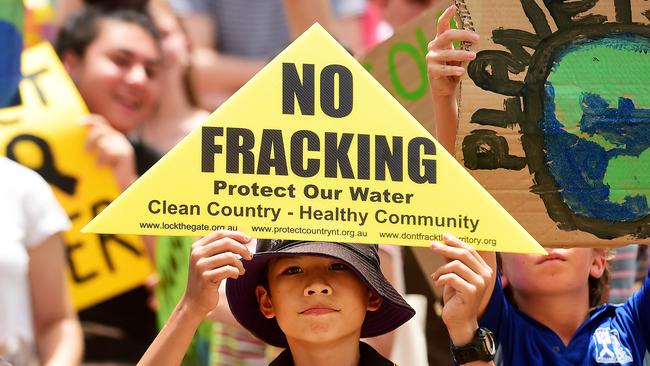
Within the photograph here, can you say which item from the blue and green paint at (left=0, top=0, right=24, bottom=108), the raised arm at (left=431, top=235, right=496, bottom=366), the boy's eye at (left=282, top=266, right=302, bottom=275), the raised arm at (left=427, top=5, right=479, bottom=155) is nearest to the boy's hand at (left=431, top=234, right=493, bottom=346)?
the raised arm at (left=431, top=235, right=496, bottom=366)

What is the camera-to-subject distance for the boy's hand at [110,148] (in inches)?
219

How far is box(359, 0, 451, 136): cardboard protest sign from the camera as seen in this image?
4711mm

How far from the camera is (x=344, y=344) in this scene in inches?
140

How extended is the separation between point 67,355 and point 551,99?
5.75 ft

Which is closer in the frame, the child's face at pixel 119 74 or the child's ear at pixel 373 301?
the child's ear at pixel 373 301

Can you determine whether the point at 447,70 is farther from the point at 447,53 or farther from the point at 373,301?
the point at 373,301

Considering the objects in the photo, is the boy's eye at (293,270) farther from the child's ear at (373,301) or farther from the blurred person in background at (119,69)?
the blurred person in background at (119,69)

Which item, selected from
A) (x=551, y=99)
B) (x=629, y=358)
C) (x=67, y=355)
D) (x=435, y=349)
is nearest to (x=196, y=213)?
(x=551, y=99)

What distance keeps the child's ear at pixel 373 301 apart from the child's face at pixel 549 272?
1.75 feet

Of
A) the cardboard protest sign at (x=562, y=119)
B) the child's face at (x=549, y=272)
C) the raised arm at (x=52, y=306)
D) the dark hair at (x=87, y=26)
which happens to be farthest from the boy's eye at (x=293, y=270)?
the dark hair at (x=87, y=26)

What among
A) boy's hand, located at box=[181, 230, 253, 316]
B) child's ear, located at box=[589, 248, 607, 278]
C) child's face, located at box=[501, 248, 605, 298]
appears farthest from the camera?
child's ear, located at box=[589, 248, 607, 278]

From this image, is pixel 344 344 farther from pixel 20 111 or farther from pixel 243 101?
pixel 20 111

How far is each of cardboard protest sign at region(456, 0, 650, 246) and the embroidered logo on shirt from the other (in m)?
0.31

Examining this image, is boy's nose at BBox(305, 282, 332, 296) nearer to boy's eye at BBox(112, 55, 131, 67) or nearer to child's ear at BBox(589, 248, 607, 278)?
child's ear at BBox(589, 248, 607, 278)
